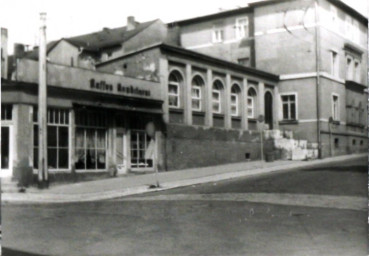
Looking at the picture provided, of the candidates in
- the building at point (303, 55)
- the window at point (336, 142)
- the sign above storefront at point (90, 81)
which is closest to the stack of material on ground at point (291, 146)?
the building at point (303, 55)

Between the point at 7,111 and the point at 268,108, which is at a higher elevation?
the point at 268,108

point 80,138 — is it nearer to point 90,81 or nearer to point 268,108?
point 90,81

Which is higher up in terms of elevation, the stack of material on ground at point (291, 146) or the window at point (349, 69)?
the window at point (349, 69)

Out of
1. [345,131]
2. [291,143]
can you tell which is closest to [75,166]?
[345,131]

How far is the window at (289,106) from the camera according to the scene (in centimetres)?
3257

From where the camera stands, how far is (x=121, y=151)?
22281 millimetres

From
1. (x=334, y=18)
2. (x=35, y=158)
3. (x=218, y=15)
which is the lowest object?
Result: (x=35, y=158)

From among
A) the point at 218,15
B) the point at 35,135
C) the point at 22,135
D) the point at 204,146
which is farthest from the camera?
the point at 218,15

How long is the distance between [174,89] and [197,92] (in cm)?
196

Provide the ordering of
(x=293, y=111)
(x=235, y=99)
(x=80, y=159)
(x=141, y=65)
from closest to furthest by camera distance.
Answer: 1. (x=80, y=159)
2. (x=141, y=65)
3. (x=235, y=99)
4. (x=293, y=111)

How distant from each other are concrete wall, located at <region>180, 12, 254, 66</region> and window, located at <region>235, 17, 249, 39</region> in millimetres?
235

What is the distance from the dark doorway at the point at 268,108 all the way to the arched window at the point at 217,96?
5.16m

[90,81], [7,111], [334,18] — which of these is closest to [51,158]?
[7,111]

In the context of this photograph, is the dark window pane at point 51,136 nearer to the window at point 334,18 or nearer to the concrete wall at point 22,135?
the concrete wall at point 22,135
